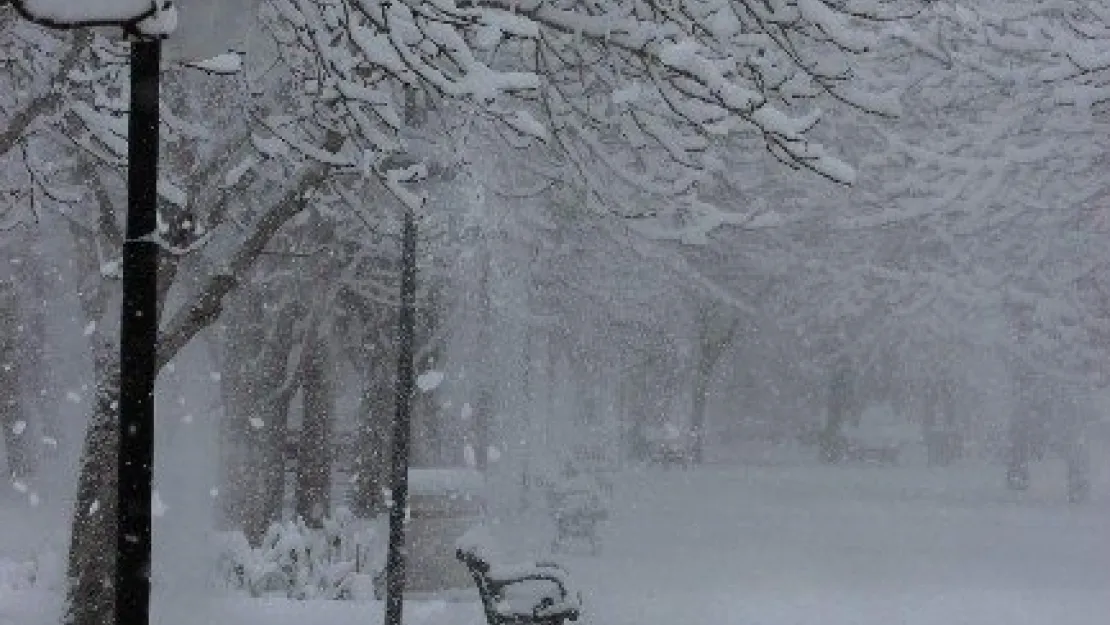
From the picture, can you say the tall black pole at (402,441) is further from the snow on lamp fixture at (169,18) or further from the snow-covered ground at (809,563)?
the snow on lamp fixture at (169,18)

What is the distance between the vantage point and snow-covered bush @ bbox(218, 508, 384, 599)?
13031 millimetres

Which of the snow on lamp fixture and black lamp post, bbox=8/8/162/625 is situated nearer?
the snow on lamp fixture

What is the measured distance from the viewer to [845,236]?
21938 millimetres

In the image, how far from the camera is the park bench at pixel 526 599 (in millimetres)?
8656

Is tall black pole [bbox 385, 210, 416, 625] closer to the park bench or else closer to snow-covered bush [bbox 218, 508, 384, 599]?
the park bench

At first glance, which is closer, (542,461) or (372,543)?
(372,543)

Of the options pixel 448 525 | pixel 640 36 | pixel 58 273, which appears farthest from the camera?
pixel 58 273

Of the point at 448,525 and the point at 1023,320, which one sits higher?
the point at 1023,320

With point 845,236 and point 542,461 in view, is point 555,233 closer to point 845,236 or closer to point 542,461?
point 845,236

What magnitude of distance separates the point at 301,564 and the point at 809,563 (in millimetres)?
7644

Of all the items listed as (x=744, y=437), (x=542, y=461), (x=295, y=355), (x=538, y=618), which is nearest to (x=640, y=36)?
(x=538, y=618)

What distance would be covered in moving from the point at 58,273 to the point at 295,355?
12344 millimetres

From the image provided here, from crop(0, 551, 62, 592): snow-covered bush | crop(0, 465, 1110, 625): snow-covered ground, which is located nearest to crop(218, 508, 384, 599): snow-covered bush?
crop(0, 551, 62, 592): snow-covered bush

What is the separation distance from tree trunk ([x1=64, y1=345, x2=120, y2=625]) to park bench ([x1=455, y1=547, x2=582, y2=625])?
7.40ft
